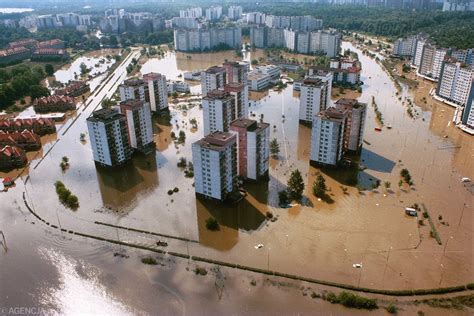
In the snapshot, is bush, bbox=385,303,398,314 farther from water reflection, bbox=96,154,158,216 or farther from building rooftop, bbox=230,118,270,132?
water reflection, bbox=96,154,158,216

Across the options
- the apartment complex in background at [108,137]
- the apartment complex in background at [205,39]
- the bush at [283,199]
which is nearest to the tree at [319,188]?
the bush at [283,199]

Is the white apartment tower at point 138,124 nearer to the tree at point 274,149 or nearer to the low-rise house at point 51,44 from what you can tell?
the tree at point 274,149

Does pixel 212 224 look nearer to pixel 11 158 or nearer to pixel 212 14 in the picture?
pixel 11 158

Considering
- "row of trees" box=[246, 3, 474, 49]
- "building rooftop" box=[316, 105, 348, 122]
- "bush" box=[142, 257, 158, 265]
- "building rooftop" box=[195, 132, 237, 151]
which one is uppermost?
"row of trees" box=[246, 3, 474, 49]

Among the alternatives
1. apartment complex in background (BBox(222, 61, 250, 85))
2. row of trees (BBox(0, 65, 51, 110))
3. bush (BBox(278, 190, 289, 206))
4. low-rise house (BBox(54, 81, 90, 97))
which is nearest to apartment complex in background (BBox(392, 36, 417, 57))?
apartment complex in background (BBox(222, 61, 250, 85))

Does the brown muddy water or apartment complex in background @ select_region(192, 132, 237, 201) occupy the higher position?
apartment complex in background @ select_region(192, 132, 237, 201)

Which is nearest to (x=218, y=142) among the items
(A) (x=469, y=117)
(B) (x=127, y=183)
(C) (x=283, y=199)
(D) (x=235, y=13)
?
(C) (x=283, y=199)
